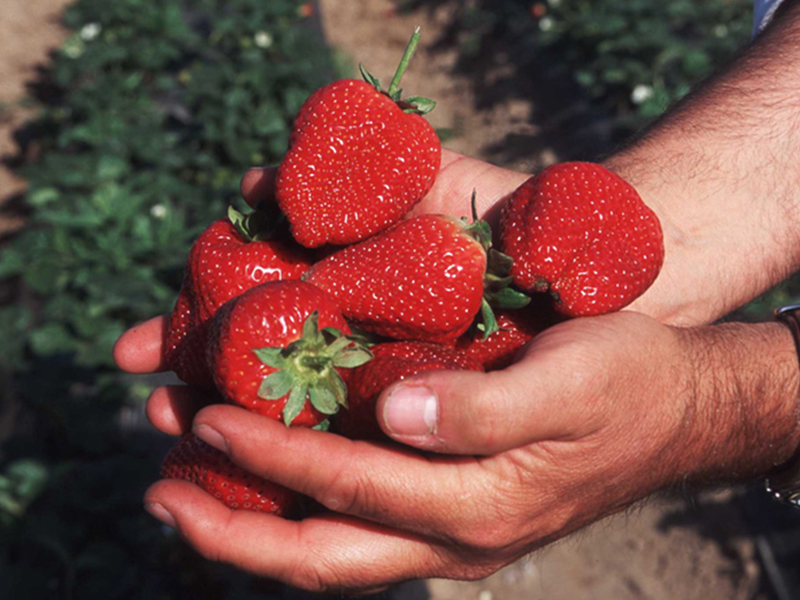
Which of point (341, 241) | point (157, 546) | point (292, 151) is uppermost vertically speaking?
point (292, 151)

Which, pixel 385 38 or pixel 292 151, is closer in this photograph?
pixel 292 151

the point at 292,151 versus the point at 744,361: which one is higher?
the point at 292,151

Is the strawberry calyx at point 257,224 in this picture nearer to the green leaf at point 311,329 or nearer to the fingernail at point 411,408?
the green leaf at point 311,329

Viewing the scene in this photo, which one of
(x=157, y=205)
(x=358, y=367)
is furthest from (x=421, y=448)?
(x=157, y=205)

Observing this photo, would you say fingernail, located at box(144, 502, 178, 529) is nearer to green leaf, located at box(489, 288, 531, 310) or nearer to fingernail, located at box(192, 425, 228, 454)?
fingernail, located at box(192, 425, 228, 454)

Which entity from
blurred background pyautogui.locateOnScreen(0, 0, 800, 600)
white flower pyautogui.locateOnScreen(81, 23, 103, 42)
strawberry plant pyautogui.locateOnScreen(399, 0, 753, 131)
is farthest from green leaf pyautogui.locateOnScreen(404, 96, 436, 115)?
white flower pyautogui.locateOnScreen(81, 23, 103, 42)

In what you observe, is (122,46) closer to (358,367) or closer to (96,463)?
(96,463)

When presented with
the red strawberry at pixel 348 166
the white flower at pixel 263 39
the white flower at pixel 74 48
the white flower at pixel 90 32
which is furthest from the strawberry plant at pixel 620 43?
the red strawberry at pixel 348 166

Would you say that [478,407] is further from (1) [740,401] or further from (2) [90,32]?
(2) [90,32]

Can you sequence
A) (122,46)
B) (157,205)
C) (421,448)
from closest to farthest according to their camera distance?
(421,448) → (157,205) → (122,46)
